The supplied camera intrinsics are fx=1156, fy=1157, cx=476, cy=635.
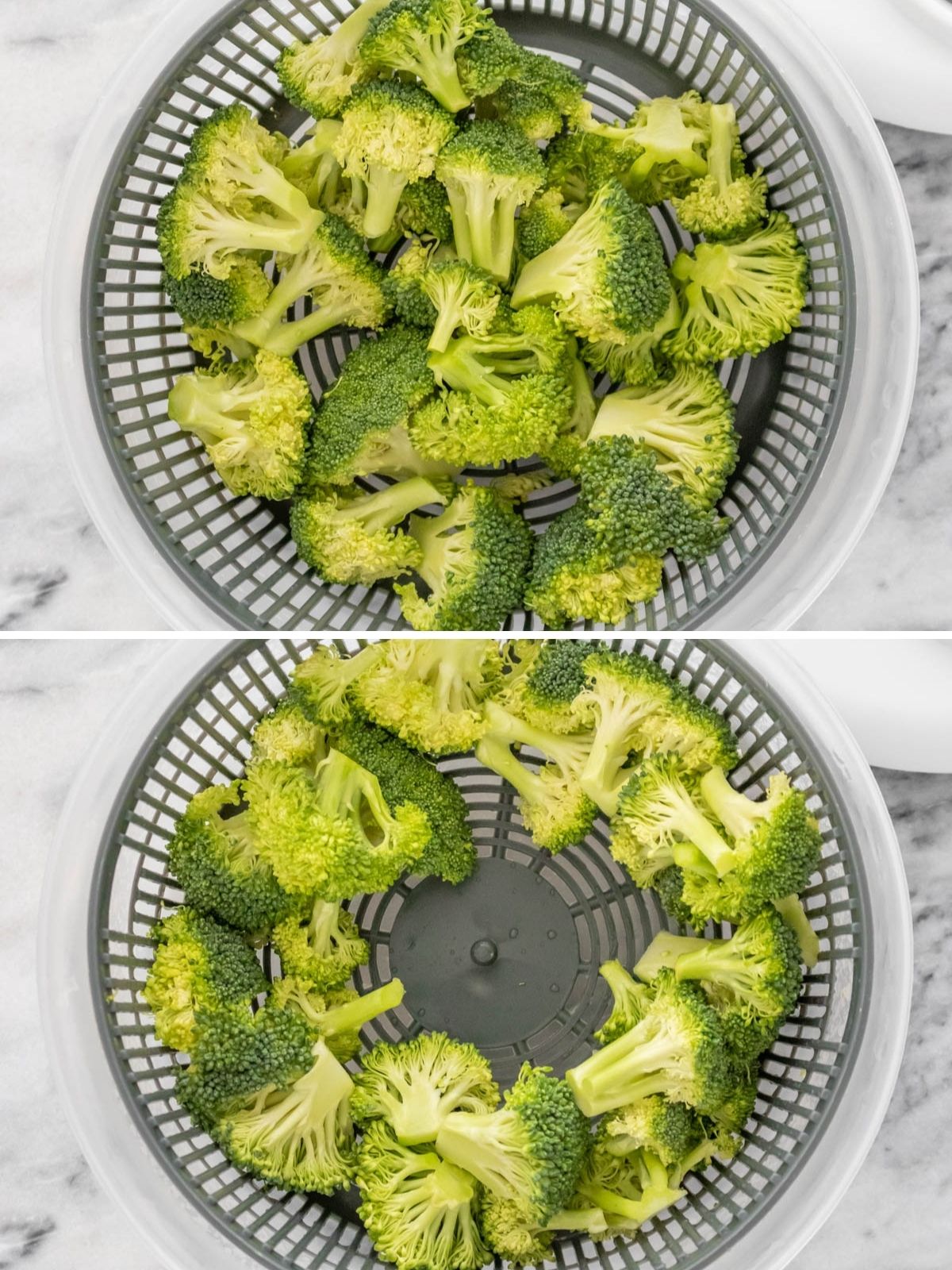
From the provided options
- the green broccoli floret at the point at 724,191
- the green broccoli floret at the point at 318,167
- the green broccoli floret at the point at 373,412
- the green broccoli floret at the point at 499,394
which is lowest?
the green broccoli floret at the point at 373,412

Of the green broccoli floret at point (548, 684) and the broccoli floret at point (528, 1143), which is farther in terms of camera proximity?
the green broccoli floret at point (548, 684)

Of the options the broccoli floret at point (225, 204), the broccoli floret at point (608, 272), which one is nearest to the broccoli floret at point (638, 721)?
the broccoli floret at point (608, 272)

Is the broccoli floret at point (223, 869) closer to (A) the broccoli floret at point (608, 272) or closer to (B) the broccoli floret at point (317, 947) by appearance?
(B) the broccoli floret at point (317, 947)

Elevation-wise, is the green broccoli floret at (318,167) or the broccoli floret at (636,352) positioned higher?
the broccoli floret at (636,352)

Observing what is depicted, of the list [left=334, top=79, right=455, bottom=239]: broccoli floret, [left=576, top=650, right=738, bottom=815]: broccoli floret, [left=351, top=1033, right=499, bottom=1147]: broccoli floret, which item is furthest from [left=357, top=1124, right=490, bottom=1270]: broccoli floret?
[left=334, top=79, right=455, bottom=239]: broccoli floret

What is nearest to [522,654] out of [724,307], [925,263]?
[724,307]

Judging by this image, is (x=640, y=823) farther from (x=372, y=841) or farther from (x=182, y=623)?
(x=182, y=623)

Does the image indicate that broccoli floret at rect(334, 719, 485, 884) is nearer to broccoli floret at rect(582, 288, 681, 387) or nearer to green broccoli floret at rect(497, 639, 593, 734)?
green broccoli floret at rect(497, 639, 593, 734)
